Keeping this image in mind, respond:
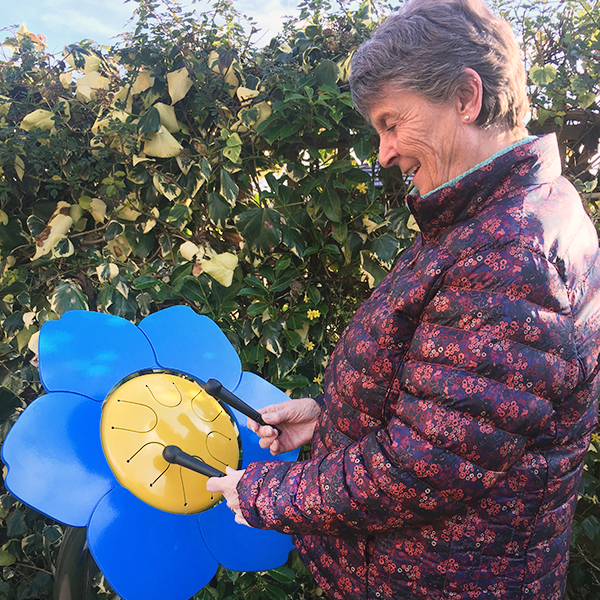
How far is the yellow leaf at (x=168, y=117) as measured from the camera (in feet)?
5.12

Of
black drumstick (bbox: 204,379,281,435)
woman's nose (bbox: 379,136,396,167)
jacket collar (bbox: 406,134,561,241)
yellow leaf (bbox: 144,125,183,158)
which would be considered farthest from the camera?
yellow leaf (bbox: 144,125,183,158)

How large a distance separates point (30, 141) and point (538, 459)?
5.72 feet

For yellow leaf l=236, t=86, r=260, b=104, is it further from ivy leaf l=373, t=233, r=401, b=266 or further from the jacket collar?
the jacket collar

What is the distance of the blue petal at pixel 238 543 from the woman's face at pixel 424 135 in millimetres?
861

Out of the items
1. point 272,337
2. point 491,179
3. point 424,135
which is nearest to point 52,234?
point 272,337

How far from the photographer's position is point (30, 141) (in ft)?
5.30

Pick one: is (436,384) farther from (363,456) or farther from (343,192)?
(343,192)

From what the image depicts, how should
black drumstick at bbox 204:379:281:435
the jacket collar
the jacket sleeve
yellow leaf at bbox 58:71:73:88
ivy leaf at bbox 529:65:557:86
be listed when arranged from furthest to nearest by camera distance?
yellow leaf at bbox 58:71:73:88 → ivy leaf at bbox 529:65:557:86 → black drumstick at bbox 204:379:281:435 → the jacket collar → the jacket sleeve

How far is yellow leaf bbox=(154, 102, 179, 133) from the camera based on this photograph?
1560 millimetres

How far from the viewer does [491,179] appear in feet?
2.52

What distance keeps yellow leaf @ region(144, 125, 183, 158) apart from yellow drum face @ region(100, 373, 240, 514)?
0.80 metres

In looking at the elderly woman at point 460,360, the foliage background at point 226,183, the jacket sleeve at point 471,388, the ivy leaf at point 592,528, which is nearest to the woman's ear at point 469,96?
the elderly woman at point 460,360

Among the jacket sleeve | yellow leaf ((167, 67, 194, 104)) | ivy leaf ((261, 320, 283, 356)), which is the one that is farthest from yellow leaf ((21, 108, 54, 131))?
the jacket sleeve

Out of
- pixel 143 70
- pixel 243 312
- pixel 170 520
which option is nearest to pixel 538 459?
pixel 170 520
